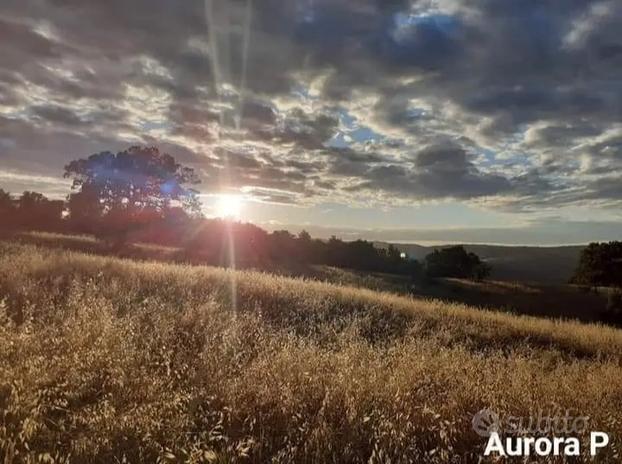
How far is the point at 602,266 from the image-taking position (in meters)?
51.2

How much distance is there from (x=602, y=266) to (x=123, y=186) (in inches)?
2092

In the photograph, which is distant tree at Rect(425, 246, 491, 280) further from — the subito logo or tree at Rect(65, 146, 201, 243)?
the subito logo

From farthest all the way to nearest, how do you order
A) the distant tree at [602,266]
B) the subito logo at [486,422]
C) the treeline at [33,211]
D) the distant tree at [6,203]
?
the distant tree at [6,203] → the treeline at [33,211] → the distant tree at [602,266] → the subito logo at [486,422]

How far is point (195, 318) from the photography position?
8195 millimetres

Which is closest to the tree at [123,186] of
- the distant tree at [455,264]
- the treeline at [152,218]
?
the treeline at [152,218]

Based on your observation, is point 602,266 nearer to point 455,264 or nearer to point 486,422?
point 455,264

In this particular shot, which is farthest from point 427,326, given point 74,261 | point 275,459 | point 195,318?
point 74,261

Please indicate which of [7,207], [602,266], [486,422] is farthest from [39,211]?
[486,422]

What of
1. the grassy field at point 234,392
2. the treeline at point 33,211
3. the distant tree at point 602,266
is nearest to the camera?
the grassy field at point 234,392

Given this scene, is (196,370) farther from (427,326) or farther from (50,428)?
(427,326)

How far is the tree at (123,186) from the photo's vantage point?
5509 centimetres

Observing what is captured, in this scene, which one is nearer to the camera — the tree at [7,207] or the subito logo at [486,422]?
the subito logo at [486,422]

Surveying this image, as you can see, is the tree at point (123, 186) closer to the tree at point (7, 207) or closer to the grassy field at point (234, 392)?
the tree at point (7, 207)

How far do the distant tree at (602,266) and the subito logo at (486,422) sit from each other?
54300 mm
